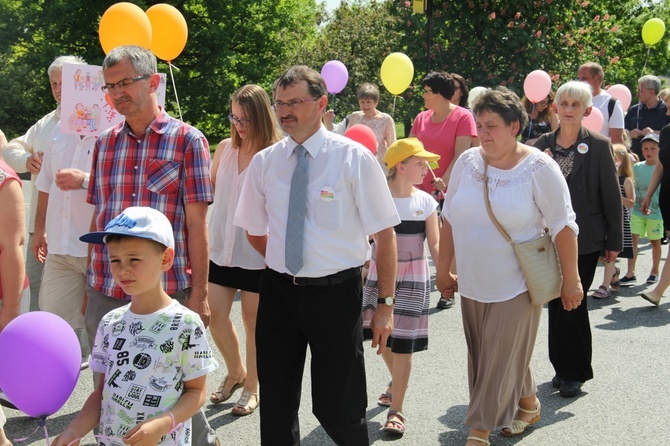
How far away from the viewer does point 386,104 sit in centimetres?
2619

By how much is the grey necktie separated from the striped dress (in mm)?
1405

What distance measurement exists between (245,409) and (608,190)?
289cm

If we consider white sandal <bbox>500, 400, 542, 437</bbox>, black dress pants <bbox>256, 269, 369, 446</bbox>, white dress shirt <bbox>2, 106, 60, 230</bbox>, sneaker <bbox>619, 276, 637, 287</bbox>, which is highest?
white dress shirt <bbox>2, 106, 60, 230</bbox>

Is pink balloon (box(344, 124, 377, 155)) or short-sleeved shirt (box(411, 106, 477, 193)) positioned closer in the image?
pink balloon (box(344, 124, 377, 155))

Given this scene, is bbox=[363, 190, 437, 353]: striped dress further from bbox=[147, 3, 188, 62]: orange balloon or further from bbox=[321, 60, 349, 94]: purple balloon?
bbox=[321, 60, 349, 94]: purple balloon

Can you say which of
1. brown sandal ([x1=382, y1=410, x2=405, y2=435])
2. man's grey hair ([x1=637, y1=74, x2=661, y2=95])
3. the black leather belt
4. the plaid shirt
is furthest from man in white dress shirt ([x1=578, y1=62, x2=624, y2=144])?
the plaid shirt

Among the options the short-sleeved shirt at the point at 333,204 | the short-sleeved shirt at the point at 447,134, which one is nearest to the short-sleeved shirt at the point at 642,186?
the short-sleeved shirt at the point at 447,134

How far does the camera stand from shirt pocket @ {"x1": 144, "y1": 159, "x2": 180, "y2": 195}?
13.4ft

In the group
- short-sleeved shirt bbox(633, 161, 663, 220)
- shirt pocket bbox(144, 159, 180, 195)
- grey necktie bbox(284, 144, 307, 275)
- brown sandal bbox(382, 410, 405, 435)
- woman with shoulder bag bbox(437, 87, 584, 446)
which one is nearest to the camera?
grey necktie bbox(284, 144, 307, 275)

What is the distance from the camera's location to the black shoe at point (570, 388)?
19.1 ft

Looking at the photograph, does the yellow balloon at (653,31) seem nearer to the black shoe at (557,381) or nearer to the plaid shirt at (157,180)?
the black shoe at (557,381)

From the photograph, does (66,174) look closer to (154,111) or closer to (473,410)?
(154,111)

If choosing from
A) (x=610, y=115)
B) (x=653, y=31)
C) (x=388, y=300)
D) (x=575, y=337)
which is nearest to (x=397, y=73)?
(x=610, y=115)

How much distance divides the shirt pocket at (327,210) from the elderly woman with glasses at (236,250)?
1544mm
